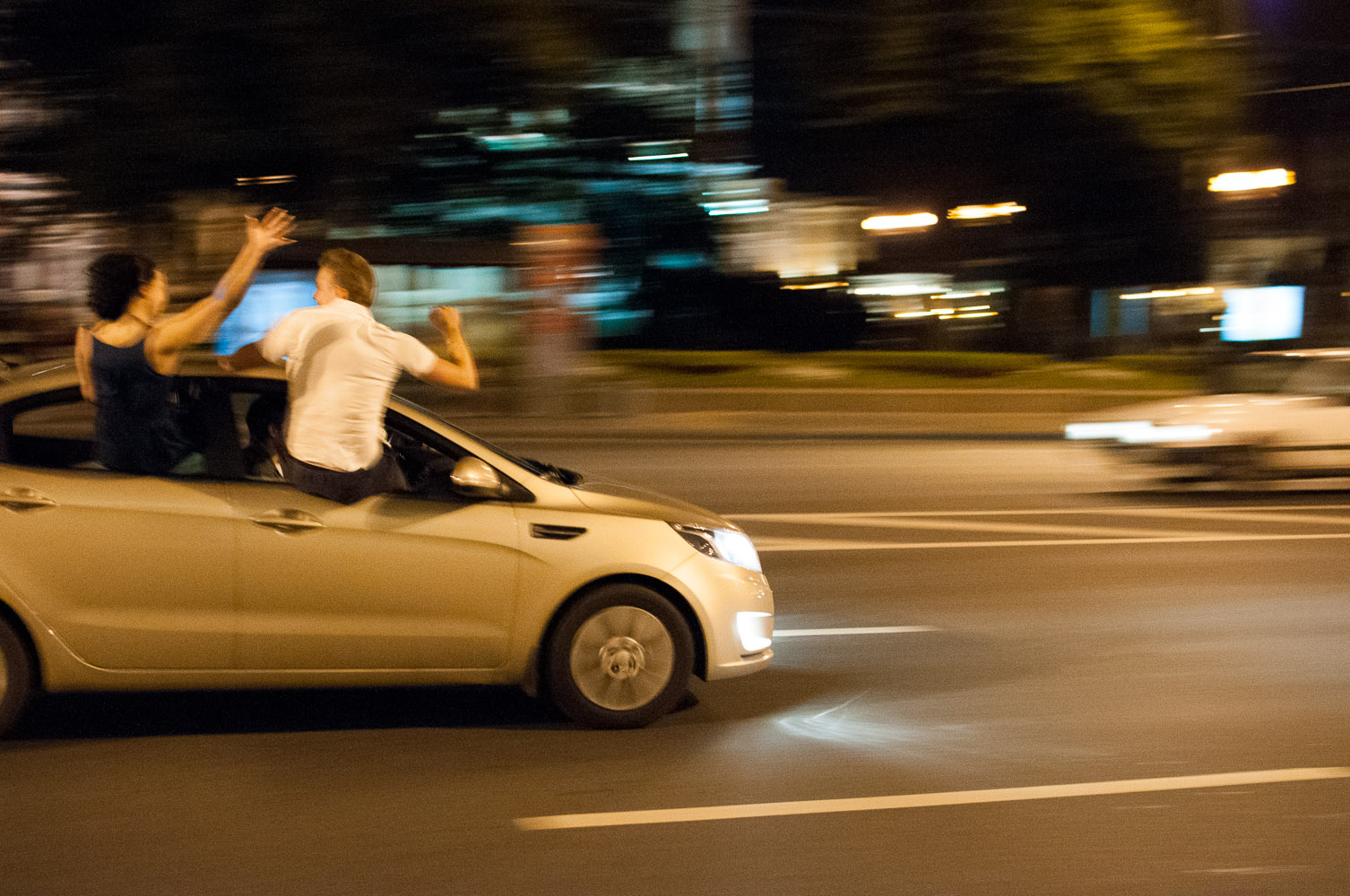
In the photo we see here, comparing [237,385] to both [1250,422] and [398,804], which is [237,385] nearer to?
[398,804]

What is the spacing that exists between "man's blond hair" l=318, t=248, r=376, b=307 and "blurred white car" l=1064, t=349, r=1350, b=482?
9.97 metres

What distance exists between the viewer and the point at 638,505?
6.00 m

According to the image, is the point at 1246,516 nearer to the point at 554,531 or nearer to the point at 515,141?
the point at 554,531

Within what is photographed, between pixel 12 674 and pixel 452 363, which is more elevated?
pixel 452 363

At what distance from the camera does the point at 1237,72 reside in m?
20.6

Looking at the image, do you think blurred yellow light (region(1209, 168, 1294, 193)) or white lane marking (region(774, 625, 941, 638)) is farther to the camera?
blurred yellow light (region(1209, 168, 1294, 193))

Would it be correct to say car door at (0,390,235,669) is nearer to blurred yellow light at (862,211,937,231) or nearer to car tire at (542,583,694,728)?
car tire at (542,583,694,728)

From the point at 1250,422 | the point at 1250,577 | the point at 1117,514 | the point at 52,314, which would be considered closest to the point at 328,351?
the point at 1250,577

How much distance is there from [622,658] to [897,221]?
1623 inches

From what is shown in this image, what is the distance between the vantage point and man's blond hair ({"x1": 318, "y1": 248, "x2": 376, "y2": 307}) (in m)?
5.70

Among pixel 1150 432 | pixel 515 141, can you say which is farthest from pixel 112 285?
pixel 515 141

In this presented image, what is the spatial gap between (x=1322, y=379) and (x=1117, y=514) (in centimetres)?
274

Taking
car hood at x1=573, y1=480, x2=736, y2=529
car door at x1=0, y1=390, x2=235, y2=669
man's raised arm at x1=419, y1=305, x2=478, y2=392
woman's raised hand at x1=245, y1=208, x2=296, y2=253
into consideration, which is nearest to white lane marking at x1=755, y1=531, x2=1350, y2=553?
car hood at x1=573, y1=480, x2=736, y2=529

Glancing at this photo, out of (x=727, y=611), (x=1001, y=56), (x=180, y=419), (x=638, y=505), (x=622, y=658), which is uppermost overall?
(x=1001, y=56)
